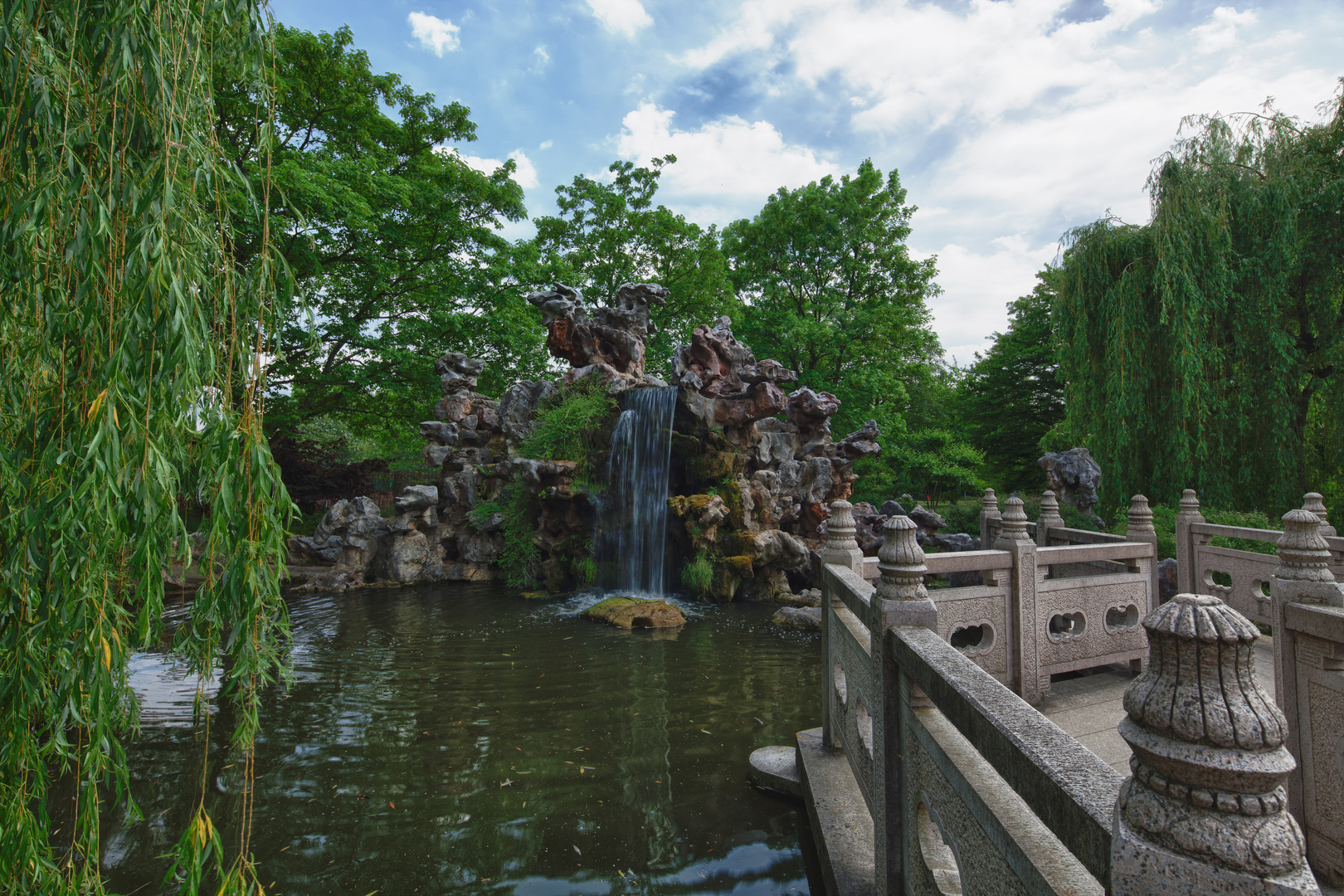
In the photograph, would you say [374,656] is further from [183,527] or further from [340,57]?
[340,57]

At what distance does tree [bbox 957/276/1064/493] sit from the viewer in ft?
67.2

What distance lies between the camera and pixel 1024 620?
526 cm

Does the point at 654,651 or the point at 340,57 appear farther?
the point at 340,57

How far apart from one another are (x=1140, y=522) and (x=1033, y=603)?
2374mm

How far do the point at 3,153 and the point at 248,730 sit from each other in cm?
223

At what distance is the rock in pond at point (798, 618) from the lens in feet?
32.0

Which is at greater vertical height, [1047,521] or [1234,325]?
[1234,325]

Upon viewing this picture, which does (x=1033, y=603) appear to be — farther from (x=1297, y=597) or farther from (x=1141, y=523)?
(x=1141, y=523)

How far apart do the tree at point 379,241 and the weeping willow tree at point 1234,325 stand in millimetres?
13722

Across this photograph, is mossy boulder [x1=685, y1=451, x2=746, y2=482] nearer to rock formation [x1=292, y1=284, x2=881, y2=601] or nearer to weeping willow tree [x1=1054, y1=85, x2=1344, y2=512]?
rock formation [x1=292, y1=284, x2=881, y2=601]

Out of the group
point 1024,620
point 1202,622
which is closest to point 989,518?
point 1024,620

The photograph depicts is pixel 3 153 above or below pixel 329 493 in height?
above

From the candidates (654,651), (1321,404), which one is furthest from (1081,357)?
(654,651)

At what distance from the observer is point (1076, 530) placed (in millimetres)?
7449
